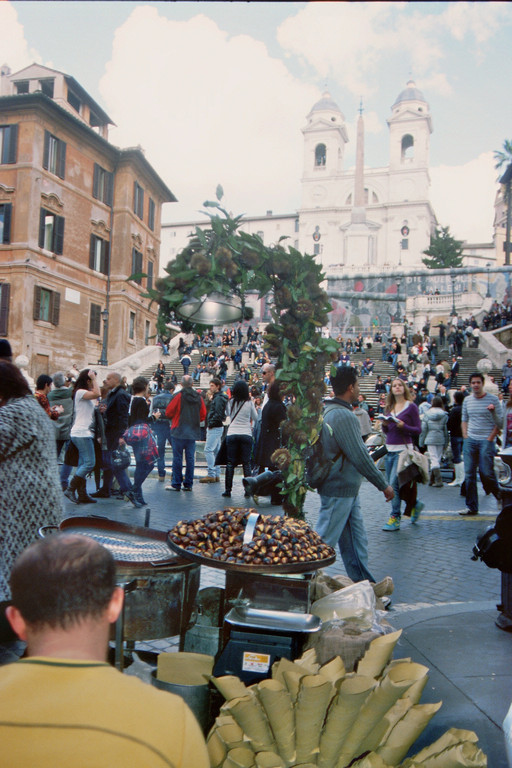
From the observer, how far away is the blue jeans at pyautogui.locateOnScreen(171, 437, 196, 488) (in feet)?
30.9

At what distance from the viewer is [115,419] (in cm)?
865

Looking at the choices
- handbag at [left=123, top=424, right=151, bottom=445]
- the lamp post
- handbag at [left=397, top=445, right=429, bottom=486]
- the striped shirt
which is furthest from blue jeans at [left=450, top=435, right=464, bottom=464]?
the lamp post

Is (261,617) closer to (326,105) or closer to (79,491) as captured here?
(79,491)

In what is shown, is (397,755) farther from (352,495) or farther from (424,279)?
(424,279)

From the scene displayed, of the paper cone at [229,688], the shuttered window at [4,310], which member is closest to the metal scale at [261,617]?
the paper cone at [229,688]

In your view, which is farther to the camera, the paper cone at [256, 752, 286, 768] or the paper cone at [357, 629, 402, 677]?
the paper cone at [357, 629, 402, 677]

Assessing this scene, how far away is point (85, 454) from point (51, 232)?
23457 mm

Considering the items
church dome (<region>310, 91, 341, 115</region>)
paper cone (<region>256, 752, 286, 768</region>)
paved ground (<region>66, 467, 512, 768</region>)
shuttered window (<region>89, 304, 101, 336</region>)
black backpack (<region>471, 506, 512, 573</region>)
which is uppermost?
church dome (<region>310, 91, 341, 115</region>)

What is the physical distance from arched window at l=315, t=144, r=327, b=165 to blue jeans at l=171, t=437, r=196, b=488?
285ft

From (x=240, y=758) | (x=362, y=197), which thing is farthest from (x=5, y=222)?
(x=362, y=197)

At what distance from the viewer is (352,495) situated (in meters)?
4.55

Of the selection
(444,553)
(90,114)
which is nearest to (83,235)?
(90,114)

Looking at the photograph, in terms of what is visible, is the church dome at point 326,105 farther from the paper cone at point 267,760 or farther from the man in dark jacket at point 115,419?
the paper cone at point 267,760

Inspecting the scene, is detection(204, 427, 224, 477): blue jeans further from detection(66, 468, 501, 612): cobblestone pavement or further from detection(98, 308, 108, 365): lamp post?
detection(98, 308, 108, 365): lamp post
